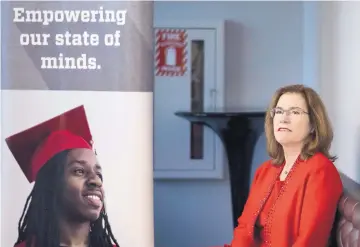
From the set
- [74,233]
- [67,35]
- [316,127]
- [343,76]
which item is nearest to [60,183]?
[74,233]

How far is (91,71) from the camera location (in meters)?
2.59

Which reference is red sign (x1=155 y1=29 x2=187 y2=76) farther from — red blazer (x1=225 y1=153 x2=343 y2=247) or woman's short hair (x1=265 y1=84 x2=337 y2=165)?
red blazer (x1=225 y1=153 x2=343 y2=247)

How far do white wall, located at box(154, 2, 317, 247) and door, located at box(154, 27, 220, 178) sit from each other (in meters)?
0.12

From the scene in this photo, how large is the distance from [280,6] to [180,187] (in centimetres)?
153

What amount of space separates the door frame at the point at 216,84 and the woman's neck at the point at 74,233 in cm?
207

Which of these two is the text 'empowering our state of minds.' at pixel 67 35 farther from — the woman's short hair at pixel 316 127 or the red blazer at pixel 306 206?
the red blazer at pixel 306 206

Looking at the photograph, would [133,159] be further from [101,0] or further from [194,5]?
[194,5]

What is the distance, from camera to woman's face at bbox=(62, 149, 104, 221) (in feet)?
8.57

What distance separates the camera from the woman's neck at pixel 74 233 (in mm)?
2613

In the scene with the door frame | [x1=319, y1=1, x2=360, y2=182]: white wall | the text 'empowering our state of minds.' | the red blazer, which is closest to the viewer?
the red blazer

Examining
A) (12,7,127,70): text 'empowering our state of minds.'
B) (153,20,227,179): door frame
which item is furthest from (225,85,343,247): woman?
(153,20,227,179): door frame

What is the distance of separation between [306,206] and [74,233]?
0.94 m

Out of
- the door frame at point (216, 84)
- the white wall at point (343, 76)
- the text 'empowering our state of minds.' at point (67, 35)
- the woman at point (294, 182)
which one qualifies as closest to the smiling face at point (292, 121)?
the woman at point (294, 182)

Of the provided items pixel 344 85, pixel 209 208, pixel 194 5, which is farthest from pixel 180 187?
pixel 344 85
